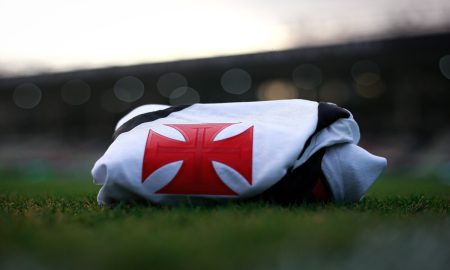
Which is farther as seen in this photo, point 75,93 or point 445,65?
point 75,93

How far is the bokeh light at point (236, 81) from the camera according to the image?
24.1 m

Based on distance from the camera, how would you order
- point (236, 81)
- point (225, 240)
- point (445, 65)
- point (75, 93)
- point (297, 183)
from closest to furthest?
point (225, 240)
point (297, 183)
point (445, 65)
point (236, 81)
point (75, 93)

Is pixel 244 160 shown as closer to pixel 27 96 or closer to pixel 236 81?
pixel 236 81

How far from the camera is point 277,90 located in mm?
24766

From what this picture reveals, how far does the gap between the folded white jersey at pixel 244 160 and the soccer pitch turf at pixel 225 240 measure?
9.8 inches

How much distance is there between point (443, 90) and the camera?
69.6 ft

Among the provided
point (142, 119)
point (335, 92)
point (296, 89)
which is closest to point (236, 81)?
point (296, 89)

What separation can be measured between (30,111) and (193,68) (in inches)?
594

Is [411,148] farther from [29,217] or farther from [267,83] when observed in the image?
[29,217]

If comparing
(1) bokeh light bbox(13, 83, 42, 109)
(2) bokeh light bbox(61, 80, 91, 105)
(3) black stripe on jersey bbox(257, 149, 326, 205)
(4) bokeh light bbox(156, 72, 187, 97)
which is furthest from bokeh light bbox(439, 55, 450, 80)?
(1) bokeh light bbox(13, 83, 42, 109)

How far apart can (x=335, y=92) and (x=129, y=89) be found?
12237mm

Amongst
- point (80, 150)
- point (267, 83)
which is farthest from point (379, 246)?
point (80, 150)

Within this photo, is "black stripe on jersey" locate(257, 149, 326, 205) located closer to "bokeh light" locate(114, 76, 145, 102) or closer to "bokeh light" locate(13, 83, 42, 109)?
"bokeh light" locate(114, 76, 145, 102)

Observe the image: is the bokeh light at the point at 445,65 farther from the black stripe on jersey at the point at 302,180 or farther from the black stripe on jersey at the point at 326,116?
the black stripe on jersey at the point at 302,180
